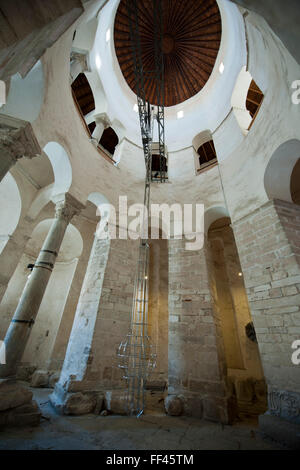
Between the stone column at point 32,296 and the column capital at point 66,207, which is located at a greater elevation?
the column capital at point 66,207

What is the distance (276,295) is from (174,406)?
337 centimetres

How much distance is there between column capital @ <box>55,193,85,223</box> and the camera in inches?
227

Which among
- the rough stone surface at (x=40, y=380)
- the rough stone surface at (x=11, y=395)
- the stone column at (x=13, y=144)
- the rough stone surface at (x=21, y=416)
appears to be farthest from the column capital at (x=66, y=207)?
the rough stone surface at (x=40, y=380)

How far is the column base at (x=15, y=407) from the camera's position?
325cm

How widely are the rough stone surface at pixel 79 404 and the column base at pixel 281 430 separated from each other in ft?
11.2

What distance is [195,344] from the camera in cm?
514

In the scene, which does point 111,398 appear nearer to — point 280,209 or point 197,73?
point 280,209

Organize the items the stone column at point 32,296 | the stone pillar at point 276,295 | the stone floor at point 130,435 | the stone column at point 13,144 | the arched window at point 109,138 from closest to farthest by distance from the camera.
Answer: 1. the stone floor at point 130,435
2. the stone pillar at point 276,295
3. the stone column at point 13,144
4. the stone column at point 32,296
5. the arched window at point 109,138

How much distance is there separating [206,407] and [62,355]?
5802 mm

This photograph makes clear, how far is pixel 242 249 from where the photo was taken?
5.42 m

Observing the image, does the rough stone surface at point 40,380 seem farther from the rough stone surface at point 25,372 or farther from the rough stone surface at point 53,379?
the rough stone surface at point 25,372

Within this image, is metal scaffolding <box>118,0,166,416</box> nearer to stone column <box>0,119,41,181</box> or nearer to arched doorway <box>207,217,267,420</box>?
arched doorway <box>207,217,267,420</box>

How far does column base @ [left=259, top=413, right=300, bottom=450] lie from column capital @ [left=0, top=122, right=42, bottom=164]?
6737mm

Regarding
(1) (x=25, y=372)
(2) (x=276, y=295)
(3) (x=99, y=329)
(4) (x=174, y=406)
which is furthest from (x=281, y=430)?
(1) (x=25, y=372)
